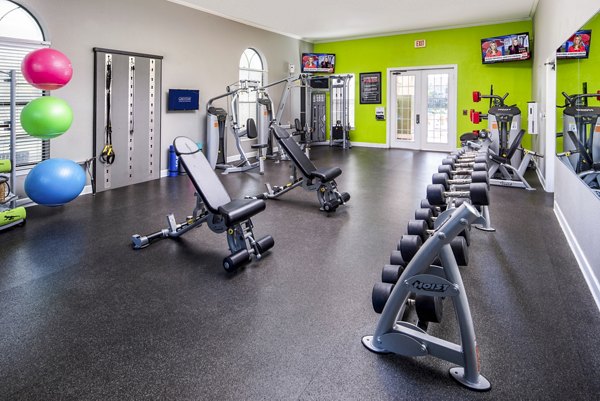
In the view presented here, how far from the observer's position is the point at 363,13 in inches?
286

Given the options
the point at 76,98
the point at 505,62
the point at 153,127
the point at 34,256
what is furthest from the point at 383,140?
the point at 34,256

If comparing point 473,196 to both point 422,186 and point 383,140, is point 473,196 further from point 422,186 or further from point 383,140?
point 383,140

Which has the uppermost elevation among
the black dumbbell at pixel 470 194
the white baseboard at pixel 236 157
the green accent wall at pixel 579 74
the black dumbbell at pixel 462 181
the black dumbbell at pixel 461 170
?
the green accent wall at pixel 579 74

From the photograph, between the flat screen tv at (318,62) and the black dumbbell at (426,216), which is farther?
the flat screen tv at (318,62)

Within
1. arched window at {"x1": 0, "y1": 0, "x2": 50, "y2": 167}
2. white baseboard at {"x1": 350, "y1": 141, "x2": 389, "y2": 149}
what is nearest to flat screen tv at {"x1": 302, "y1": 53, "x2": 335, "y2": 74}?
white baseboard at {"x1": 350, "y1": 141, "x2": 389, "y2": 149}

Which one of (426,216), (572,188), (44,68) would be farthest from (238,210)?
(572,188)

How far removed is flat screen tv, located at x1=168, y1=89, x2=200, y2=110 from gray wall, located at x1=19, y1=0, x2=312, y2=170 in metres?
0.15

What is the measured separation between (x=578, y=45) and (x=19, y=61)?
534 cm

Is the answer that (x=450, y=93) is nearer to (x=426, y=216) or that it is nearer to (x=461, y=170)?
(x=461, y=170)

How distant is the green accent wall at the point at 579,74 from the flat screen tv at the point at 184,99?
4996 mm

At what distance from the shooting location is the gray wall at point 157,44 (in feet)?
16.1

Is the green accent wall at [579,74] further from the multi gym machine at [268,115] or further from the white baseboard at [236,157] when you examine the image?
the white baseboard at [236,157]

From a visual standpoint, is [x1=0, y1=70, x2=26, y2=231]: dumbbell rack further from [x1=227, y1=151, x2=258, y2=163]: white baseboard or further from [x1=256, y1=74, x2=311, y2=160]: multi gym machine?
[x1=227, y1=151, x2=258, y2=163]: white baseboard

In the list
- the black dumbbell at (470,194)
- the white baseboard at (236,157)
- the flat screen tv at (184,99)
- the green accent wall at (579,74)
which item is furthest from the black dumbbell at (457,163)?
the white baseboard at (236,157)
